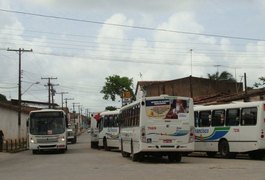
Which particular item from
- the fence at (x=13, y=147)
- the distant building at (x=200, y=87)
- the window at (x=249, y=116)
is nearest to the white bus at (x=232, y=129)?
the window at (x=249, y=116)

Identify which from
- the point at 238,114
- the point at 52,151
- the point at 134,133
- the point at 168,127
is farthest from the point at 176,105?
the point at 52,151

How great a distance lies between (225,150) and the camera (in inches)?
1053

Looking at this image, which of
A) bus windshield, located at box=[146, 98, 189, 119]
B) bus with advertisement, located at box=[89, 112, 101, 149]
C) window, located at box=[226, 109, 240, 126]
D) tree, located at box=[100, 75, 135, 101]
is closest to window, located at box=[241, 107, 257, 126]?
window, located at box=[226, 109, 240, 126]

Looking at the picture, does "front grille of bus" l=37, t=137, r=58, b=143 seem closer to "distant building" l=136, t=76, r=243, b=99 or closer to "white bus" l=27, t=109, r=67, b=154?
"white bus" l=27, t=109, r=67, b=154

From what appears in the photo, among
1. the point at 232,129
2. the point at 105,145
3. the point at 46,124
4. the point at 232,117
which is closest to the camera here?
the point at 232,129

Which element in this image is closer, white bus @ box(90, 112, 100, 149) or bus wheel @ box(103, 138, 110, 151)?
bus wheel @ box(103, 138, 110, 151)

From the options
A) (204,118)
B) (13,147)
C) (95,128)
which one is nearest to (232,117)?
(204,118)

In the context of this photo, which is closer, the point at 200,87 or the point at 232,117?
the point at 232,117

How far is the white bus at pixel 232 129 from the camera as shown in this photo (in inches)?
955

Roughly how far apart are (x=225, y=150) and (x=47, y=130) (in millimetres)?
12367

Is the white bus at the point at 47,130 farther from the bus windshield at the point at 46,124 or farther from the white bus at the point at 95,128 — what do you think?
the white bus at the point at 95,128

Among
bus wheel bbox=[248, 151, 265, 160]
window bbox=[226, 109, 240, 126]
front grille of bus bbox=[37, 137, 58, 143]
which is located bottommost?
bus wheel bbox=[248, 151, 265, 160]

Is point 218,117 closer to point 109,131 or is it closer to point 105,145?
point 109,131

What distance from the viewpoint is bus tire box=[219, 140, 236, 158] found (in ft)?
86.6
